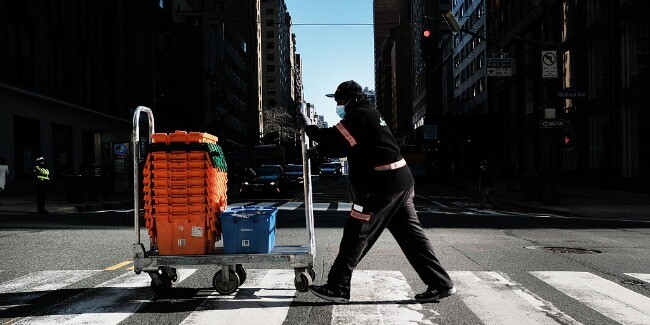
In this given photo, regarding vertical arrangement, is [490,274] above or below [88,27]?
below

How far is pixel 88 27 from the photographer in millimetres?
39906

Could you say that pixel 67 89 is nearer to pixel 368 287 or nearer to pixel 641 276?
pixel 368 287

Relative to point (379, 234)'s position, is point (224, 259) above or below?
below

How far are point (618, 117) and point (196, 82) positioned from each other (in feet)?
160

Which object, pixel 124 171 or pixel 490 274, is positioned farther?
pixel 124 171

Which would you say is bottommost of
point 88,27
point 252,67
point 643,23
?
point 643,23

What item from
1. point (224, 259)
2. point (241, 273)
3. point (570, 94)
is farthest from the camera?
point (570, 94)

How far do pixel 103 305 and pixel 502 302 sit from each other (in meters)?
3.69

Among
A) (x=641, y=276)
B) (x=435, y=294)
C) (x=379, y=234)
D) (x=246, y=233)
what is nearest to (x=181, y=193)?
(x=246, y=233)

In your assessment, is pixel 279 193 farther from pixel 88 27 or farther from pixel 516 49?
pixel 516 49

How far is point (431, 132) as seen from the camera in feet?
187

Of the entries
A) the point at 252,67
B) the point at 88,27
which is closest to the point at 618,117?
the point at 88,27

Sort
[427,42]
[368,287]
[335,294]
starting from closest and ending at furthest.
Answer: [335,294], [368,287], [427,42]

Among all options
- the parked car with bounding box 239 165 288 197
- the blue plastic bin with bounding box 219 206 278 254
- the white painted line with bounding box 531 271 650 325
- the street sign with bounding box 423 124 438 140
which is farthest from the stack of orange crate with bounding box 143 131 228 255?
the street sign with bounding box 423 124 438 140
